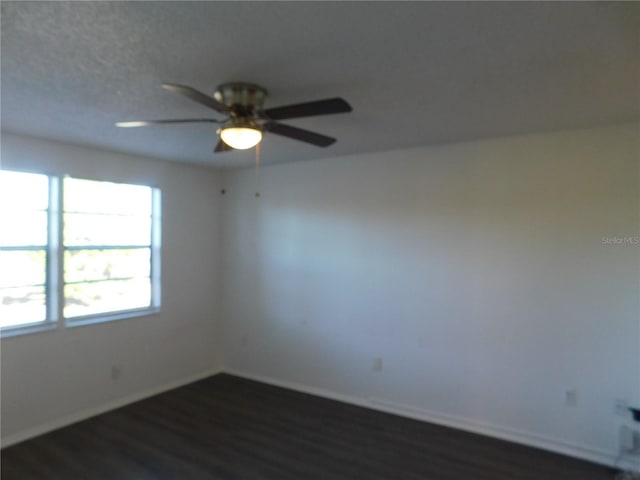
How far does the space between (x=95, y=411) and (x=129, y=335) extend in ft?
2.38

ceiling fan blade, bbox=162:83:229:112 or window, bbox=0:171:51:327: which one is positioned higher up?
ceiling fan blade, bbox=162:83:229:112

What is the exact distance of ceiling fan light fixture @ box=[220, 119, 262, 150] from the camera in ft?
7.06

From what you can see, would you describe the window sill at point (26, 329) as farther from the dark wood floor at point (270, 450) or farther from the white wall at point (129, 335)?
the dark wood floor at point (270, 450)

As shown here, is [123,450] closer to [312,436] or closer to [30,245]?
[312,436]

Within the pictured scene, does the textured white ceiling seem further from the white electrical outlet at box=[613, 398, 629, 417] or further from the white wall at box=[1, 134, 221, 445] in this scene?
the white electrical outlet at box=[613, 398, 629, 417]

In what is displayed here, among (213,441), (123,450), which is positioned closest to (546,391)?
(213,441)

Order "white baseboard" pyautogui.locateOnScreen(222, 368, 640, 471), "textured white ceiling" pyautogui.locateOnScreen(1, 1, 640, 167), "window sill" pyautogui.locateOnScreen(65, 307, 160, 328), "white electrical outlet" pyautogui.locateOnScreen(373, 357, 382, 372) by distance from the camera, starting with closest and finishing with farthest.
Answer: "textured white ceiling" pyautogui.locateOnScreen(1, 1, 640, 167), "white baseboard" pyautogui.locateOnScreen(222, 368, 640, 471), "window sill" pyautogui.locateOnScreen(65, 307, 160, 328), "white electrical outlet" pyautogui.locateOnScreen(373, 357, 382, 372)

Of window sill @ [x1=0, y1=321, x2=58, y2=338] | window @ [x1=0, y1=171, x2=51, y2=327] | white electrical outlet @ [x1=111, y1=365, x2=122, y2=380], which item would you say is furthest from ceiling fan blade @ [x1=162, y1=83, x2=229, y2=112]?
white electrical outlet @ [x1=111, y1=365, x2=122, y2=380]

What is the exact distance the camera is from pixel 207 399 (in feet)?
13.8

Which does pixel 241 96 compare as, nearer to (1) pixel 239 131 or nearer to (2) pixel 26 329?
(1) pixel 239 131

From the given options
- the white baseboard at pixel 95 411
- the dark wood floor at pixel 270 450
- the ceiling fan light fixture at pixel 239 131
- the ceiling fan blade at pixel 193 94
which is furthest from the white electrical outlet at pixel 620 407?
the white baseboard at pixel 95 411

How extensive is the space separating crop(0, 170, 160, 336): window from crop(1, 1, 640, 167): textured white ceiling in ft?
2.60

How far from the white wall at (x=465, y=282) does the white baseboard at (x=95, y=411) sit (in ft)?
2.24

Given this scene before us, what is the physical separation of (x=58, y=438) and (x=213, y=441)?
4.12 ft
